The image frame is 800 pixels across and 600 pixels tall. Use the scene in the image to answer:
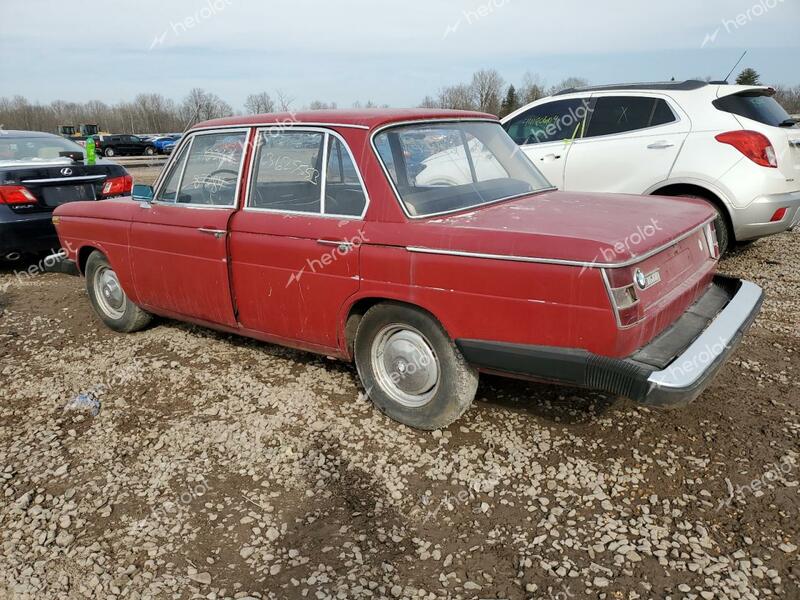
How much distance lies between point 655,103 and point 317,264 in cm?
470

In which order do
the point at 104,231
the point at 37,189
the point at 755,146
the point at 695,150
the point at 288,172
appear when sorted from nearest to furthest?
1. the point at 288,172
2. the point at 104,231
3. the point at 755,146
4. the point at 695,150
5. the point at 37,189

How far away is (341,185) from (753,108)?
4.77 meters

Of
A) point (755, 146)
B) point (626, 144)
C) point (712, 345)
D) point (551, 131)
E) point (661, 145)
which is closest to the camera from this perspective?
point (712, 345)

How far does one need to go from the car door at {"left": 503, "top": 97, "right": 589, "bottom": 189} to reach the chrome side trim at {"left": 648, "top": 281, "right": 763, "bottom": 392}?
3544 millimetres

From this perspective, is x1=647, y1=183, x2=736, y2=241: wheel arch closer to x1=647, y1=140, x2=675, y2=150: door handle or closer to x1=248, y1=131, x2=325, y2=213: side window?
x1=647, y1=140, x2=675, y2=150: door handle

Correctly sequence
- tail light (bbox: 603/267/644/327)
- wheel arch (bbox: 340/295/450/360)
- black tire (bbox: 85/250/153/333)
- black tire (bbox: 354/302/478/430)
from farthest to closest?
1. black tire (bbox: 85/250/153/333)
2. wheel arch (bbox: 340/295/450/360)
3. black tire (bbox: 354/302/478/430)
4. tail light (bbox: 603/267/644/327)

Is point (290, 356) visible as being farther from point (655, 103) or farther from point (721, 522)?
point (655, 103)

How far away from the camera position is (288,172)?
3771 millimetres

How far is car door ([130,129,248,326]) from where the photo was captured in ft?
13.0

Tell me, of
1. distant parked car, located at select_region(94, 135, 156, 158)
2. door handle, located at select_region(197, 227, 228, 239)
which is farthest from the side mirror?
distant parked car, located at select_region(94, 135, 156, 158)

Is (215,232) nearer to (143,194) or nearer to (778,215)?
(143,194)

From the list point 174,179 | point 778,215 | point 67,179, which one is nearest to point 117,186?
point 67,179

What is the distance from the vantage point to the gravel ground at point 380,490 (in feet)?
7.74

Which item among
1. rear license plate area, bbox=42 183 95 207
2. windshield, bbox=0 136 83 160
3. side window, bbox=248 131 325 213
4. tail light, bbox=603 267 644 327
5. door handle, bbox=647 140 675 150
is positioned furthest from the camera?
windshield, bbox=0 136 83 160
